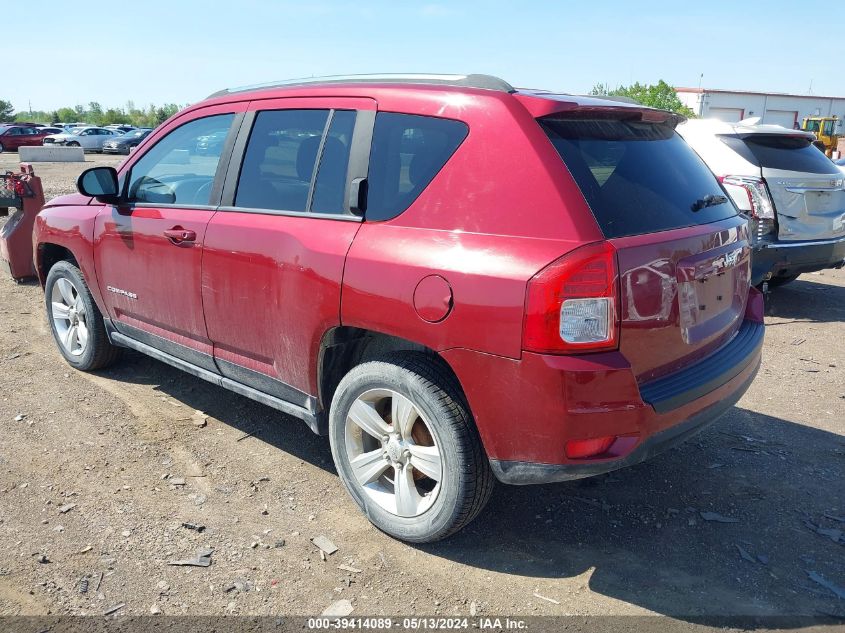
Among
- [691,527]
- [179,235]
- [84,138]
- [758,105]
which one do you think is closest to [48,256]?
[179,235]

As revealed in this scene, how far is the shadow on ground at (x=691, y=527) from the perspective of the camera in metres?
2.84

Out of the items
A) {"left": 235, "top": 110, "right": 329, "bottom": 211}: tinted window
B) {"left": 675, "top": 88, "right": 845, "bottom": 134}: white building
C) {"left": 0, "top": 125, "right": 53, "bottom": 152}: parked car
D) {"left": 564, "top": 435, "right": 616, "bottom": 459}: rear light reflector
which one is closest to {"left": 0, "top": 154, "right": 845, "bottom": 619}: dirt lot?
{"left": 564, "top": 435, "right": 616, "bottom": 459}: rear light reflector

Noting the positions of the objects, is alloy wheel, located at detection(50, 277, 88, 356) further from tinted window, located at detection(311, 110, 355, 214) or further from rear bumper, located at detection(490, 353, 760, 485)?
rear bumper, located at detection(490, 353, 760, 485)

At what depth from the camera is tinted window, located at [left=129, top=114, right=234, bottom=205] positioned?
12.9 ft

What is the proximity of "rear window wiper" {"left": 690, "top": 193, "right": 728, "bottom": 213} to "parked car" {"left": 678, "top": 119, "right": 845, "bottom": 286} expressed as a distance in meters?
3.42

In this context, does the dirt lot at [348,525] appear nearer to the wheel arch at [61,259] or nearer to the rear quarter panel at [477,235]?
the wheel arch at [61,259]

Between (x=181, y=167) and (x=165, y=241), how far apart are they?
505mm

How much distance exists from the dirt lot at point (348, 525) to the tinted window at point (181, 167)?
138 cm

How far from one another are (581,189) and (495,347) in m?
0.68

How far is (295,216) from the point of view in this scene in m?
3.37

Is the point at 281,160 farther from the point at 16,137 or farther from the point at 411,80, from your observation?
the point at 16,137

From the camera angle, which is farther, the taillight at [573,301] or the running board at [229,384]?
the running board at [229,384]

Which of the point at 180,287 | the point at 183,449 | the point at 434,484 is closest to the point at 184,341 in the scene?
the point at 180,287

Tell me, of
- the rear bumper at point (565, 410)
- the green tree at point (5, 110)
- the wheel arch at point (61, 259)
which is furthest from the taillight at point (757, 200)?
the green tree at point (5, 110)
